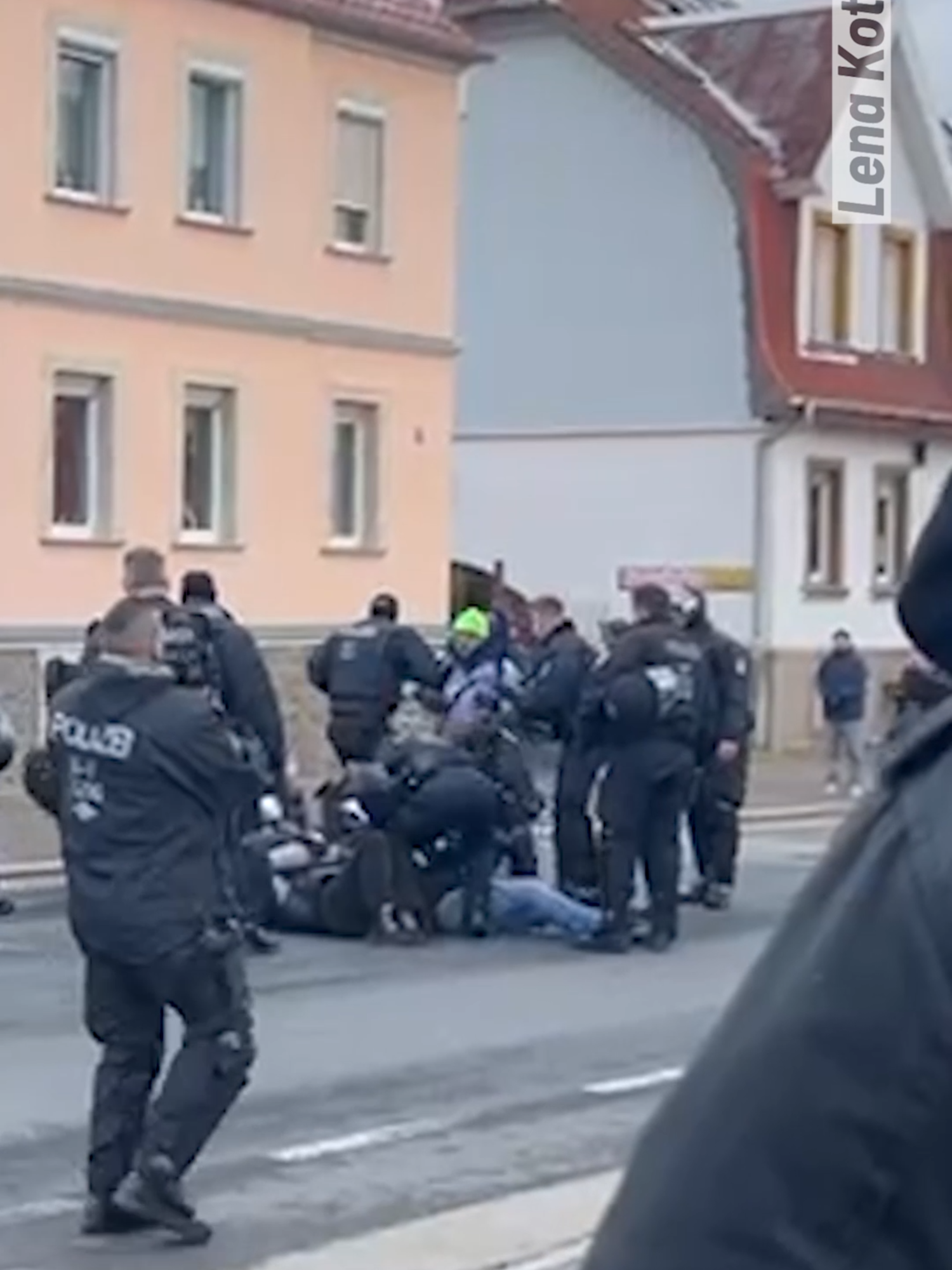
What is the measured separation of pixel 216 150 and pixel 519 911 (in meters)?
14.1

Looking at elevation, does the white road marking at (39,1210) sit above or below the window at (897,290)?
below

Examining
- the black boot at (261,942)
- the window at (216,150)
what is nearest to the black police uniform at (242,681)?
the black boot at (261,942)

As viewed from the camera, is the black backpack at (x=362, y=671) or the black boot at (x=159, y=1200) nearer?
the black boot at (x=159, y=1200)

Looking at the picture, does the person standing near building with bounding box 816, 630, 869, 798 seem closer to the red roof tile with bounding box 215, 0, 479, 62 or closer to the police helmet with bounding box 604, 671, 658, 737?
the red roof tile with bounding box 215, 0, 479, 62

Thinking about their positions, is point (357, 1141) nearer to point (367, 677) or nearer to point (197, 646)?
point (197, 646)

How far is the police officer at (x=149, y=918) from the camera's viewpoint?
8.81 metres

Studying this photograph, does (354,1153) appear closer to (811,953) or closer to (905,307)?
(811,953)

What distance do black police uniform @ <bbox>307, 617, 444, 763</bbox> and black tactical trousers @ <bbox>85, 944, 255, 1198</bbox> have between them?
389 inches

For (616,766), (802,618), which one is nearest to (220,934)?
(616,766)

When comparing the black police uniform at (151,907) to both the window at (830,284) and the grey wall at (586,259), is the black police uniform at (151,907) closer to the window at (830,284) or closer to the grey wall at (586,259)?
the grey wall at (586,259)

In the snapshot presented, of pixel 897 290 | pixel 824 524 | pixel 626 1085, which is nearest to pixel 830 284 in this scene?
pixel 897 290

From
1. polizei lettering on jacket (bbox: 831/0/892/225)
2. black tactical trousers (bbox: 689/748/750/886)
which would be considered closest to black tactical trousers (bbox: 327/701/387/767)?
black tactical trousers (bbox: 689/748/750/886)

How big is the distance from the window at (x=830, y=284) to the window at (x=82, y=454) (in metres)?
13.2

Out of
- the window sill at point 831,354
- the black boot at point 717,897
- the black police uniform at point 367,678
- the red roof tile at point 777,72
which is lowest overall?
the black boot at point 717,897
